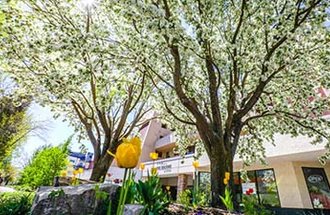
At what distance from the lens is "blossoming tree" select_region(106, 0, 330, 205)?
525cm

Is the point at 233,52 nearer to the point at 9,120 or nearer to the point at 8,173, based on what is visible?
the point at 9,120

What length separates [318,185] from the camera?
1063cm

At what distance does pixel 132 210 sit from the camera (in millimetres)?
2811

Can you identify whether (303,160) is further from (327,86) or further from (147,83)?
(147,83)

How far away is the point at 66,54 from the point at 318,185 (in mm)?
11626

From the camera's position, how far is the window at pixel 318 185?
10227 mm

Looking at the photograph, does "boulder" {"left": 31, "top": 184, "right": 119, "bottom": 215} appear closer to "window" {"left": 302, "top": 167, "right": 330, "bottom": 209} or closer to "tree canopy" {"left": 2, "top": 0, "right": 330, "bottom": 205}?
"tree canopy" {"left": 2, "top": 0, "right": 330, "bottom": 205}

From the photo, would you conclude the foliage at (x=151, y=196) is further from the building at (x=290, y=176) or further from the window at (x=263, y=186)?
the window at (x=263, y=186)

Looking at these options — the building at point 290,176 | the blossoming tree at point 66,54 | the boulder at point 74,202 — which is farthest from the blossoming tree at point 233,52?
the boulder at point 74,202

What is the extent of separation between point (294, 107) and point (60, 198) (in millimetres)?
7347

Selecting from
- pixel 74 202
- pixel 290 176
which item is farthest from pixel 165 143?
pixel 74 202

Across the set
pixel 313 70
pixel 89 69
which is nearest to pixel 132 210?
pixel 89 69

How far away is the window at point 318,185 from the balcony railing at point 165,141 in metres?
12.2

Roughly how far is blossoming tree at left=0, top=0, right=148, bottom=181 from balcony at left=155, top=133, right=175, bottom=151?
12491 mm
